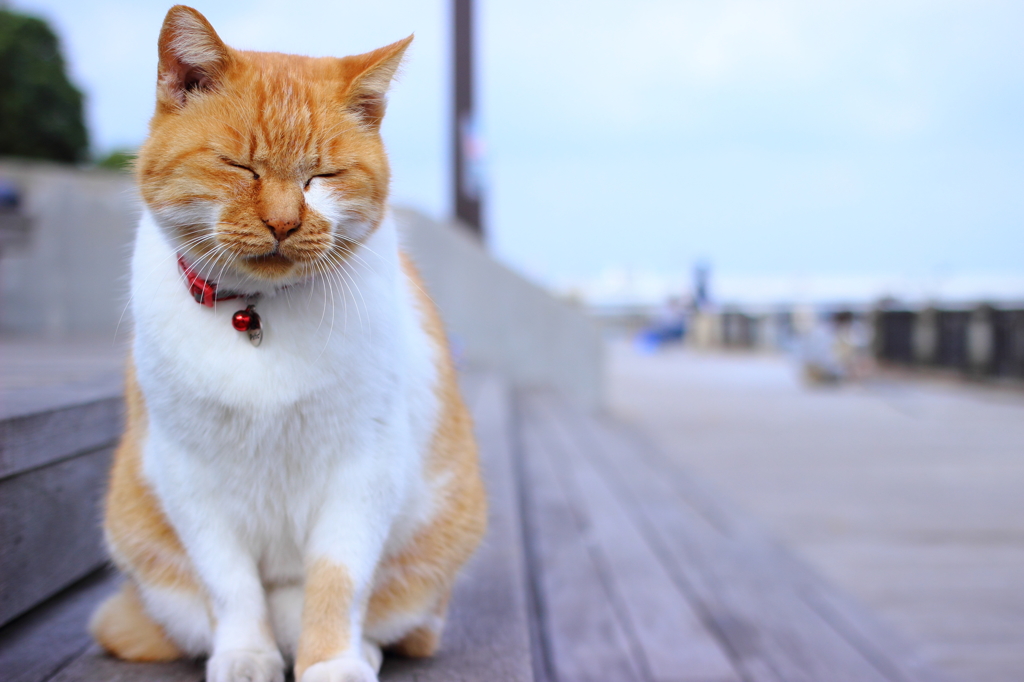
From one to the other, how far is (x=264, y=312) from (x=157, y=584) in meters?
0.45

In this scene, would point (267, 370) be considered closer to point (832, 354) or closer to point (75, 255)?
point (75, 255)

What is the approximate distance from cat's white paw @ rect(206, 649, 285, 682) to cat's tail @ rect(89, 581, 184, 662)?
19cm

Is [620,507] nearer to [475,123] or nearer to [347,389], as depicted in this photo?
[347,389]

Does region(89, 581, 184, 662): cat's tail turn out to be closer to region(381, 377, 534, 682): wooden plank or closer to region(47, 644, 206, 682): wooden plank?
region(47, 644, 206, 682): wooden plank

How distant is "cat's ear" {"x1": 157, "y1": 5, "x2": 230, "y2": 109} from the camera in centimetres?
80

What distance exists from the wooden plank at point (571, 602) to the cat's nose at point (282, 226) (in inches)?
41.8

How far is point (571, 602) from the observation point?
6.11ft

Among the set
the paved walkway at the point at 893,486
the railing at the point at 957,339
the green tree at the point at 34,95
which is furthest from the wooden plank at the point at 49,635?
the railing at the point at 957,339

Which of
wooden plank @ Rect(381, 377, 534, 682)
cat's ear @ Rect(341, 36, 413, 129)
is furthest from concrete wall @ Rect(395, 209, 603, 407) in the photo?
cat's ear @ Rect(341, 36, 413, 129)

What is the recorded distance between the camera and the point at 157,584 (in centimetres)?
104

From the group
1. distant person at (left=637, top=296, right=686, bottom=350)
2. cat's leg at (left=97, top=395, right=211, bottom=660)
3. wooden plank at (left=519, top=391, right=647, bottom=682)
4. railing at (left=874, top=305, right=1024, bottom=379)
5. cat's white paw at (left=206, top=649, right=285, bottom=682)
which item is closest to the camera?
cat's white paw at (left=206, top=649, right=285, bottom=682)

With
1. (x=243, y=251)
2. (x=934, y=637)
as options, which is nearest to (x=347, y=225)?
(x=243, y=251)

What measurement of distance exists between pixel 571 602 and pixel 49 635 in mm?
1122

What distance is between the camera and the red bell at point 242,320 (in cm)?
87
